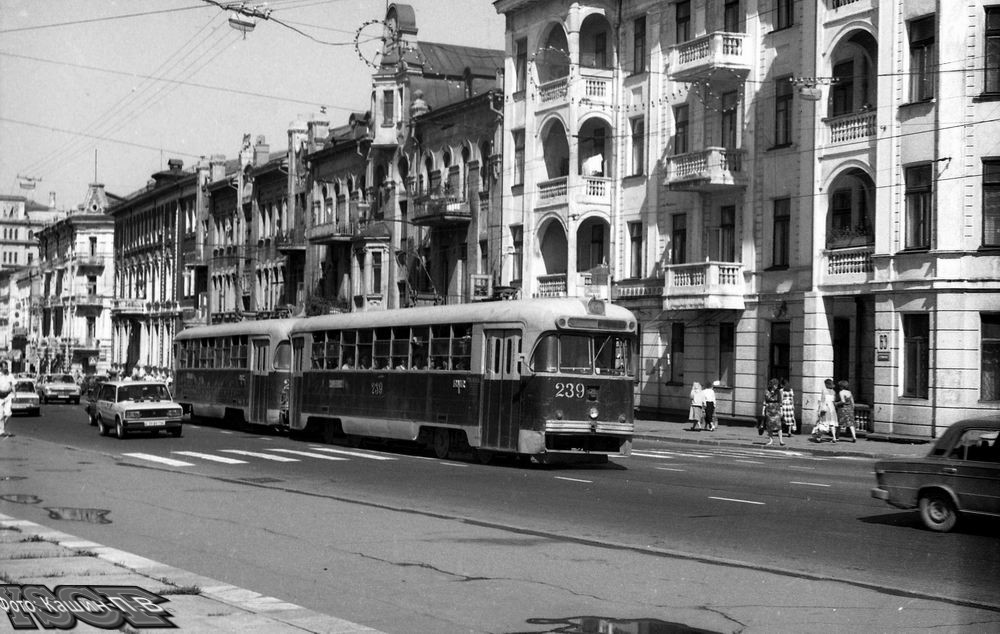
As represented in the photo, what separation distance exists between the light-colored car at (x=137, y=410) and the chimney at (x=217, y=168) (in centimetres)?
5208

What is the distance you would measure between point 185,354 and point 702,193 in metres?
19.4

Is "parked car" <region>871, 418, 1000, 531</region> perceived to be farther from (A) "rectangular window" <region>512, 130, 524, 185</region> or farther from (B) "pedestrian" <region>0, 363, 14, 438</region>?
(A) "rectangular window" <region>512, 130, 524, 185</region>

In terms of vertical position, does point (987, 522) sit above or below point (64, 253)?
below

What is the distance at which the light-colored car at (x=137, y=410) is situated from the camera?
1335 inches

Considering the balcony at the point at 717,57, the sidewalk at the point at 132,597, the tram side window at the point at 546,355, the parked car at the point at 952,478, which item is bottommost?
the sidewalk at the point at 132,597

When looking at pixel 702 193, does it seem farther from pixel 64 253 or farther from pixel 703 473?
pixel 64 253

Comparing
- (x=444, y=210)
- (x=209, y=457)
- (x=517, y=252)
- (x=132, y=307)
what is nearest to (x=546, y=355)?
(x=209, y=457)

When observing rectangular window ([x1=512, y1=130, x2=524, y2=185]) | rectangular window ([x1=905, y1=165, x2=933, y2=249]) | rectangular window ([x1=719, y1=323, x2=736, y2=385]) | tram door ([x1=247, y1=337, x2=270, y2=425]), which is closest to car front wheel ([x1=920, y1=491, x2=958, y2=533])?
rectangular window ([x1=905, y1=165, x2=933, y2=249])

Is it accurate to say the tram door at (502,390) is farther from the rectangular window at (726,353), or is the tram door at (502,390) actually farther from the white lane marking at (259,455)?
the rectangular window at (726,353)

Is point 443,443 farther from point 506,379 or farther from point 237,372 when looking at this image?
point 237,372

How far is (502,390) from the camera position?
24.7 metres

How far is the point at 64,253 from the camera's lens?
114 metres

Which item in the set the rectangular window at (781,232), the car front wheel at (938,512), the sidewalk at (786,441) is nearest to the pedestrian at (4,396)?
the sidewalk at (786,441)

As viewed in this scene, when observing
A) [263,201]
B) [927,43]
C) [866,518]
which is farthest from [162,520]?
[263,201]
